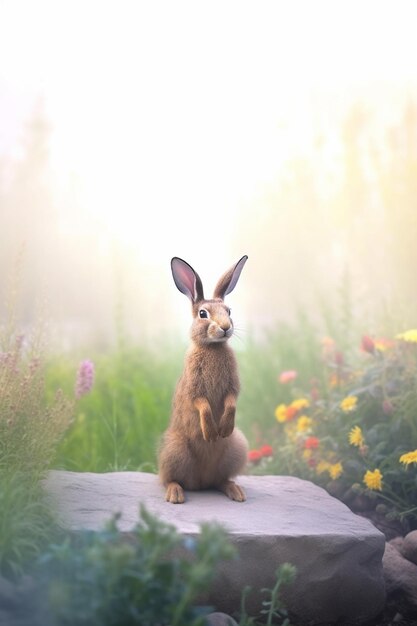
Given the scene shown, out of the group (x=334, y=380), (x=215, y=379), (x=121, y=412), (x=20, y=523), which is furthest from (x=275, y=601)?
(x=121, y=412)

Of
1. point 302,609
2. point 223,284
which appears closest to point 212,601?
point 302,609

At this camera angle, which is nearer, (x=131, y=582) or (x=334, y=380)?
(x=131, y=582)

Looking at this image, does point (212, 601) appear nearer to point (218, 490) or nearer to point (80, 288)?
point (218, 490)

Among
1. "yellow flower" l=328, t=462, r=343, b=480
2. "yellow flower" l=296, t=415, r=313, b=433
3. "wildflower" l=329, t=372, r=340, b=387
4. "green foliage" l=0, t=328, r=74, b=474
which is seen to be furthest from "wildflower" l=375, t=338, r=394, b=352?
"green foliage" l=0, t=328, r=74, b=474

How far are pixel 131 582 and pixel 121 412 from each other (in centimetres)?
340

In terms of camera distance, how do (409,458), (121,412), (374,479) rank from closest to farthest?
1. (409,458)
2. (374,479)
3. (121,412)

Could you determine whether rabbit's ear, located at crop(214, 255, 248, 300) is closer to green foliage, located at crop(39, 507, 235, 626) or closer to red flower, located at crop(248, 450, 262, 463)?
green foliage, located at crop(39, 507, 235, 626)

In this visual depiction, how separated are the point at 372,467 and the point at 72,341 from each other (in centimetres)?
370

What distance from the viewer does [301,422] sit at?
15.1 ft

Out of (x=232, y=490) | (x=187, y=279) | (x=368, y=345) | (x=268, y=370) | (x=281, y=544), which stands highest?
(x=187, y=279)

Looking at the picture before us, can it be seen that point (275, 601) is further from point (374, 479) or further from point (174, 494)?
point (374, 479)

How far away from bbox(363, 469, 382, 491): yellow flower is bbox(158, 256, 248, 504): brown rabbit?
74 centimetres

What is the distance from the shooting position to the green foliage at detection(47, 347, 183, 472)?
4.83 meters

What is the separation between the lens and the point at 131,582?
2031 millimetres
